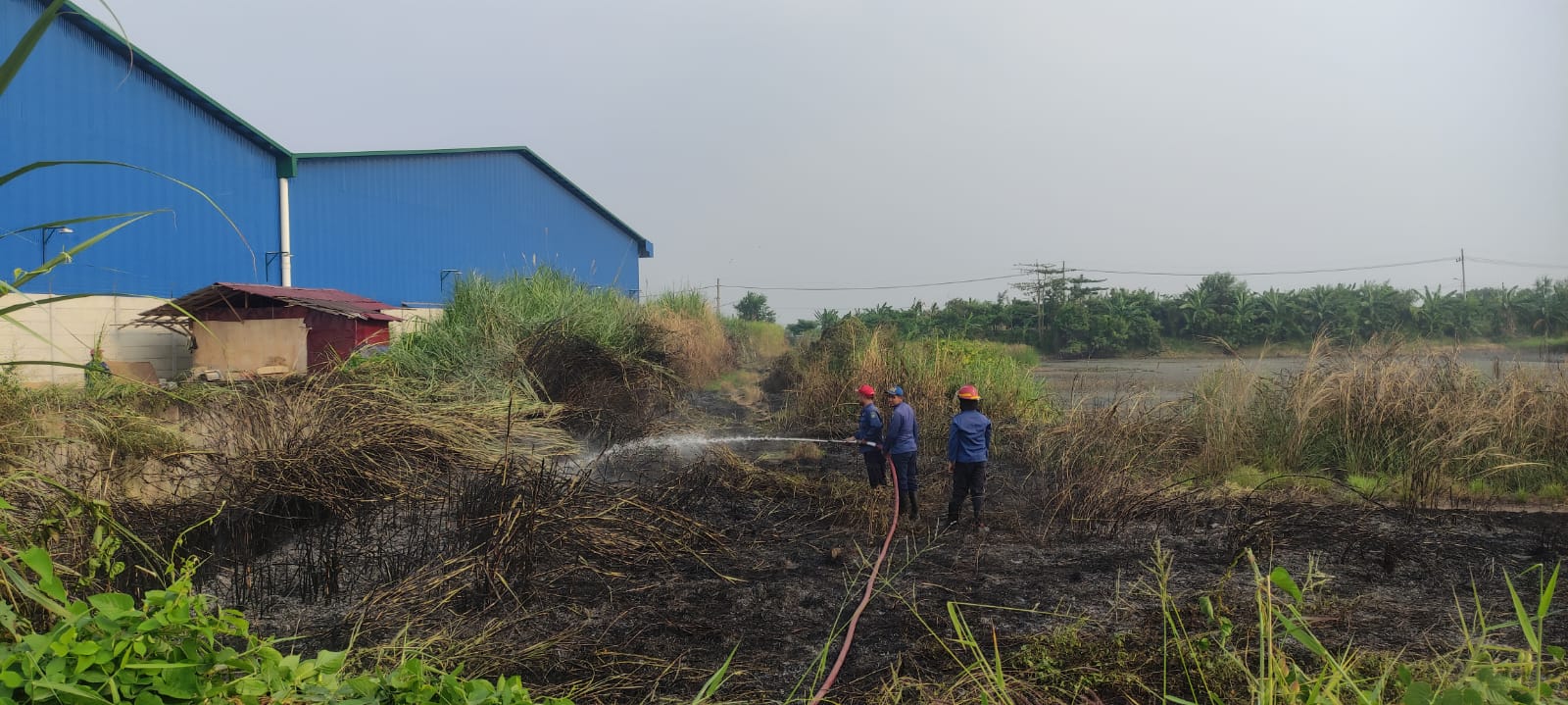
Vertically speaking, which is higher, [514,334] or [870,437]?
[514,334]

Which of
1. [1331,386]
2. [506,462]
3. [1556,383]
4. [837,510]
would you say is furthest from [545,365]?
[1556,383]

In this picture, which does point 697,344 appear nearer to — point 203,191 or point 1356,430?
point 203,191

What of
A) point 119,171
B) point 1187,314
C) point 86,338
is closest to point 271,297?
point 86,338

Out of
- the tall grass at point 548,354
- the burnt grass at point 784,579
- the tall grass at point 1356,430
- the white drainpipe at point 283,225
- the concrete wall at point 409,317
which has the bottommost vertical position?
the burnt grass at point 784,579

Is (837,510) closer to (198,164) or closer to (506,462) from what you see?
(506,462)

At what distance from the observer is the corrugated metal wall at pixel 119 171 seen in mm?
12500

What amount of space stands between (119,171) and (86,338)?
269cm

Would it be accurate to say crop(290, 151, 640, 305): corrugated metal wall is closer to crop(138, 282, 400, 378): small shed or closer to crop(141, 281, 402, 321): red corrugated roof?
crop(141, 281, 402, 321): red corrugated roof

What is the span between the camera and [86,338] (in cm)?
1334

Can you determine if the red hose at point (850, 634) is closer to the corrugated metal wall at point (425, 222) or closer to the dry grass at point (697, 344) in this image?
the dry grass at point (697, 344)

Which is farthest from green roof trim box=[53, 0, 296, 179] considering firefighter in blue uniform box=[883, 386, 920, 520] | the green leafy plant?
the green leafy plant

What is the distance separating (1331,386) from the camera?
36.1 ft

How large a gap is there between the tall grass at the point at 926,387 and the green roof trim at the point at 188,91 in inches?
418

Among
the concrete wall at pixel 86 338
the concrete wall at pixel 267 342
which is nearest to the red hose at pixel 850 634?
the concrete wall at pixel 267 342
